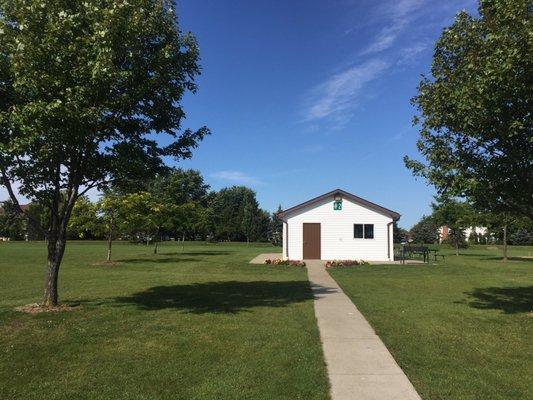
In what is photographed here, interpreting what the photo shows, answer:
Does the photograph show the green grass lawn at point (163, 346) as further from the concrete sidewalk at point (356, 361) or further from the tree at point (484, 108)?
the tree at point (484, 108)

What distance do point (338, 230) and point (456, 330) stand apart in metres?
21.9

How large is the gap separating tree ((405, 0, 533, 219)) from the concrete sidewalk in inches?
142

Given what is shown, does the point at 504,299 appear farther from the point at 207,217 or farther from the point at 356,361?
the point at 207,217

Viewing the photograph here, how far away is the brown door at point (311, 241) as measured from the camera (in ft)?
103

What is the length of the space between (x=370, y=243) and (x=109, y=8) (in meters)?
24.0

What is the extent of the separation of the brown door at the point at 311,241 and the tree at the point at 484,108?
19.0 meters

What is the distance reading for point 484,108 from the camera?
10.1 m

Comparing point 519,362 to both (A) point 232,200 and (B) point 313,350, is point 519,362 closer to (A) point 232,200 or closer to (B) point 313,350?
(B) point 313,350

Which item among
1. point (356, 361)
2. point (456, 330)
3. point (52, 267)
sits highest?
point (52, 267)

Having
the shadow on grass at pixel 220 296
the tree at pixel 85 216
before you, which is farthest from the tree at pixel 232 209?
the shadow on grass at pixel 220 296

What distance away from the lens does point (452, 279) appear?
19922mm

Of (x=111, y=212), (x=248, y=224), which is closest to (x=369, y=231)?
(x=111, y=212)

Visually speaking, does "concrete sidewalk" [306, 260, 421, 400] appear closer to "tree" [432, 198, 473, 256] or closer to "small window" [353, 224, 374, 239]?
"small window" [353, 224, 374, 239]

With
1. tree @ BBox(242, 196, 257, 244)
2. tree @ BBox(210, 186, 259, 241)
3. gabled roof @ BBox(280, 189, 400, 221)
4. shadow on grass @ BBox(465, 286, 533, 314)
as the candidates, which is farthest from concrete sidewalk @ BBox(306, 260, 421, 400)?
tree @ BBox(210, 186, 259, 241)
